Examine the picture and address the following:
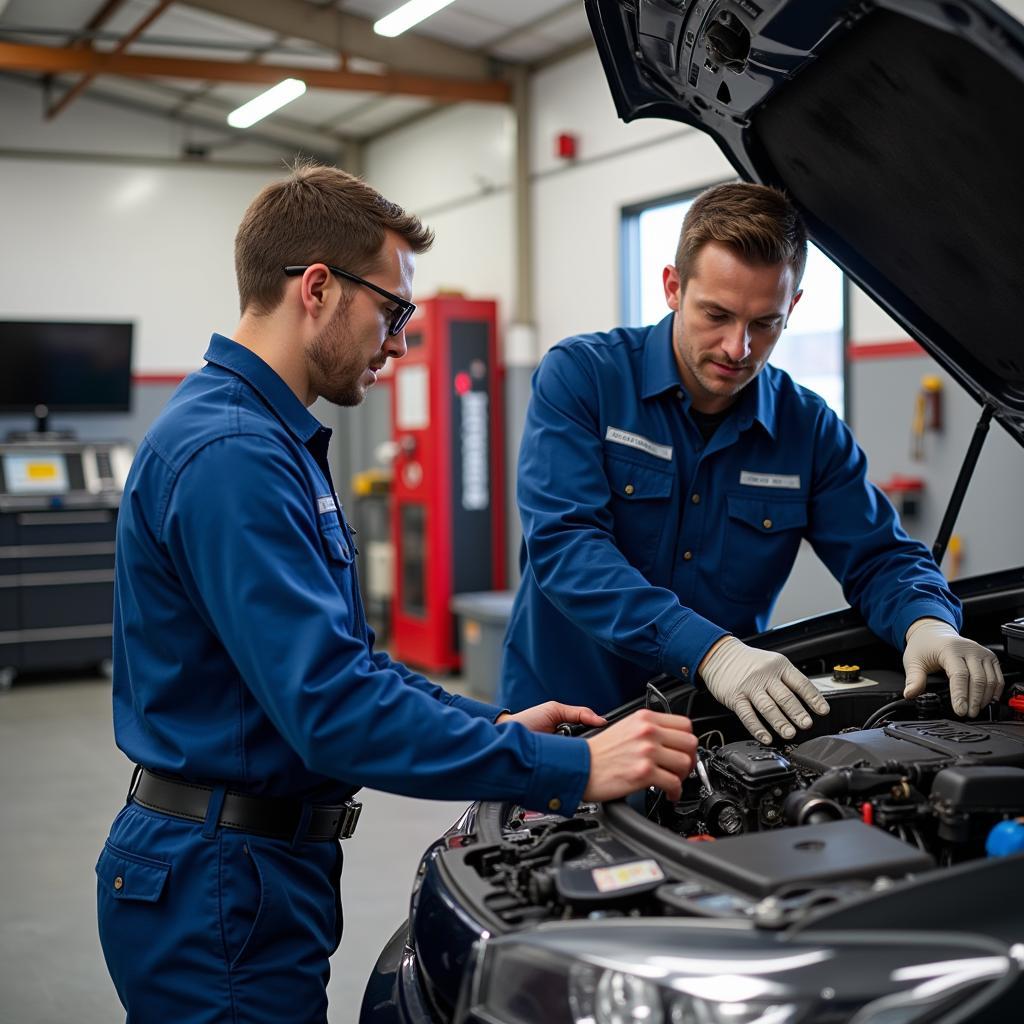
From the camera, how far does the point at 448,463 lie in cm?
661

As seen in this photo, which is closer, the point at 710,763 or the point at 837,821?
the point at 837,821

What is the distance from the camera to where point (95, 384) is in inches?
303

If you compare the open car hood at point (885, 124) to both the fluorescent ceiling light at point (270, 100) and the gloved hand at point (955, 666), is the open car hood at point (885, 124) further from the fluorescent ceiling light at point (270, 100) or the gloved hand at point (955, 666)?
the fluorescent ceiling light at point (270, 100)

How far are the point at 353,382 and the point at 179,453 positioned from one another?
0.85 ft

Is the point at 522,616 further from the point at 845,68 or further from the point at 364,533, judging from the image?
the point at 364,533

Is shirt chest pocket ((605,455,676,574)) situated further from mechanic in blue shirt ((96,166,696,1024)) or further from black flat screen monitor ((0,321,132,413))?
black flat screen monitor ((0,321,132,413))

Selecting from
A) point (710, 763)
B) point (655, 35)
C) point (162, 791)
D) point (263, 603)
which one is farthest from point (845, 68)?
point (162, 791)

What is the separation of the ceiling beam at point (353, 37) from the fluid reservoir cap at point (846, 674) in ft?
18.0

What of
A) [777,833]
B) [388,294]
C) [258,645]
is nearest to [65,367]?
[388,294]

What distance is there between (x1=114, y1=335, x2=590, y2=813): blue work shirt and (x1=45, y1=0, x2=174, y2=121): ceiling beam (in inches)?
228

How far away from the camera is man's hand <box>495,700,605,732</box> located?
1.65m

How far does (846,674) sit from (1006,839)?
2.09 feet

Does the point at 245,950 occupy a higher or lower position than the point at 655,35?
lower

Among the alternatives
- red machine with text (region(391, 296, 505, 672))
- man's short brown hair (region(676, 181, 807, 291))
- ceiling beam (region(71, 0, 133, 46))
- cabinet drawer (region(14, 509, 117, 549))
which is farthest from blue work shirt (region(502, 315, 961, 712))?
ceiling beam (region(71, 0, 133, 46))
